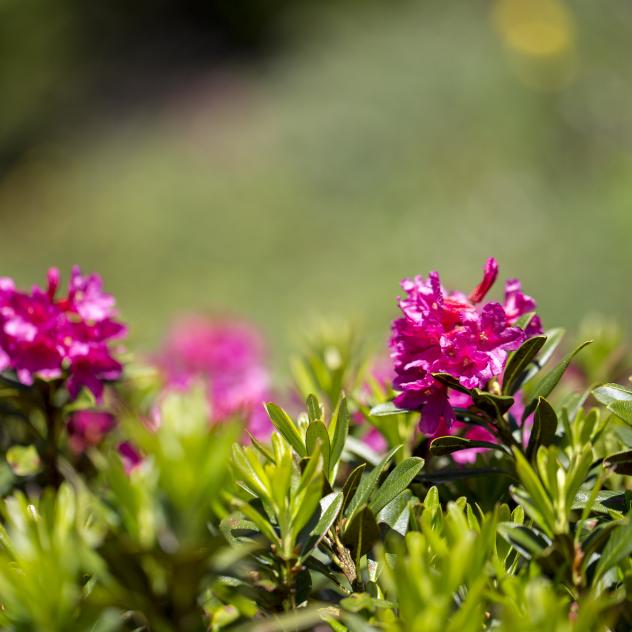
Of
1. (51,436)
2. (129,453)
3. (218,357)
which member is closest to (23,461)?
(51,436)

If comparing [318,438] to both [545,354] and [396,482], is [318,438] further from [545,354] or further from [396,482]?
[545,354]

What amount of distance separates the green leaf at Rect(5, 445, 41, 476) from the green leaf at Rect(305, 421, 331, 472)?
18.2 inches

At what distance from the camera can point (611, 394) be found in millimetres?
819

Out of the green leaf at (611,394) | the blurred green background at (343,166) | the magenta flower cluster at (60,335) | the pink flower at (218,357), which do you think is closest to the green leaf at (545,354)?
the green leaf at (611,394)

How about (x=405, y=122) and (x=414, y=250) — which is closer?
(x=414, y=250)

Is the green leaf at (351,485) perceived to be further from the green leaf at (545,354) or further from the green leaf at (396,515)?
the green leaf at (545,354)

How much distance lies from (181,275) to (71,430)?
19.0ft

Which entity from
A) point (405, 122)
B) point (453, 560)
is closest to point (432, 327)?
point (453, 560)

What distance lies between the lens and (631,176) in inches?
232

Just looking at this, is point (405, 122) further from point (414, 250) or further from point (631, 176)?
point (631, 176)

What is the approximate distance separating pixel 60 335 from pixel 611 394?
0.66 metres

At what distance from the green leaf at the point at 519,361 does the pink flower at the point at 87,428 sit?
666 millimetres

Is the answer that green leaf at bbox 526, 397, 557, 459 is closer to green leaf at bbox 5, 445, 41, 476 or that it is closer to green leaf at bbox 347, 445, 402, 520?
green leaf at bbox 347, 445, 402, 520

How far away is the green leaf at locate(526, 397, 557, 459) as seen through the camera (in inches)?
31.8
